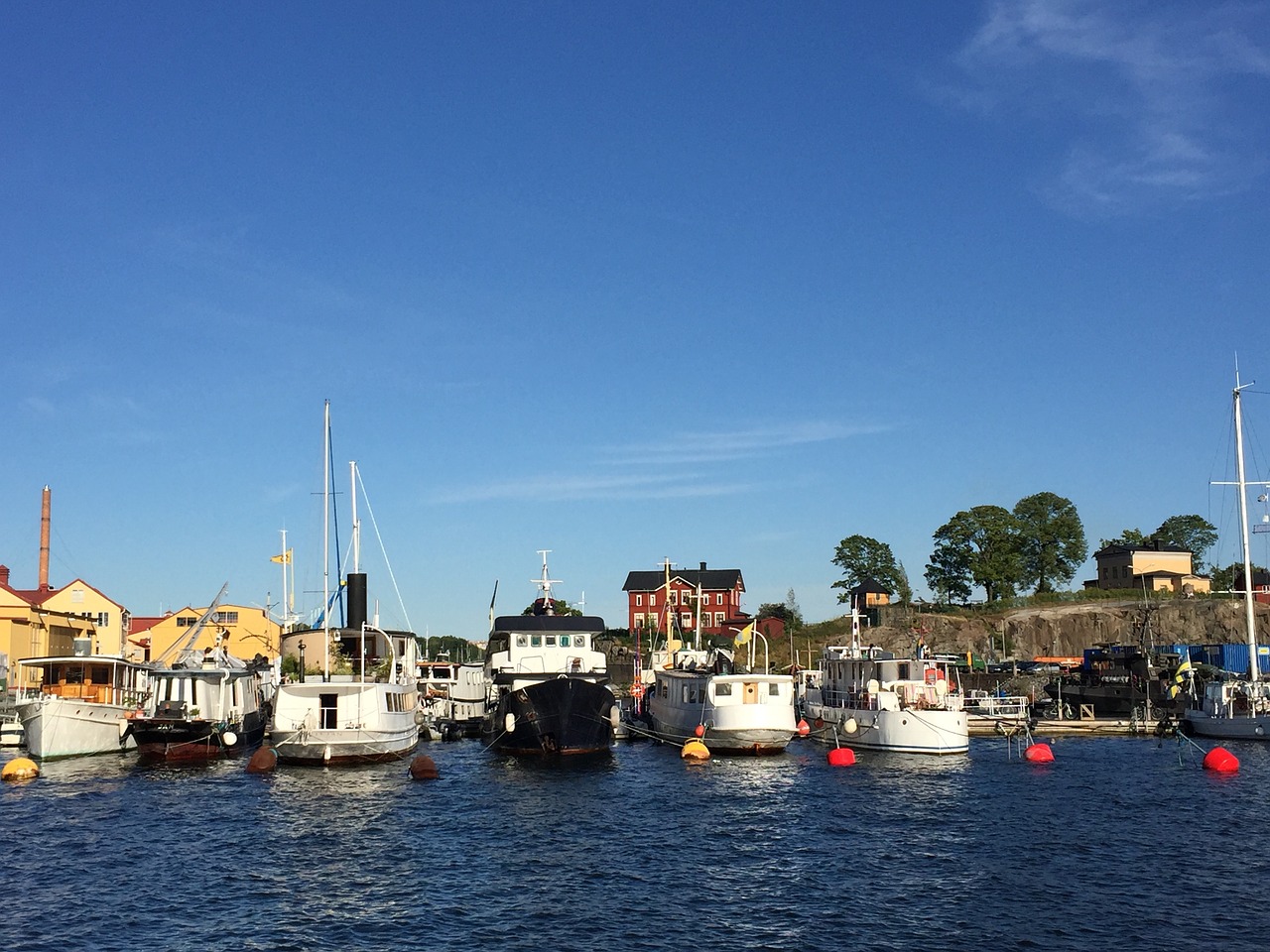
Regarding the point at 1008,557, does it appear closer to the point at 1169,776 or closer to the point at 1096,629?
the point at 1096,629

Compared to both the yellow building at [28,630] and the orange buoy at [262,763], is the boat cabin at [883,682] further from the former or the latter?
the yellow building at [28,630]

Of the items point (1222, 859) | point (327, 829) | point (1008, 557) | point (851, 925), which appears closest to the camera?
point (851, 925)

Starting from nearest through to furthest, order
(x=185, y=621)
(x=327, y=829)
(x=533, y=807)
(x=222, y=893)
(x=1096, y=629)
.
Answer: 1. (x=222, y=893)
2. (x=327, y=829)
3. (x=533, y=807)
4. (x=185, y=621)
5. (x=1096, y=629)

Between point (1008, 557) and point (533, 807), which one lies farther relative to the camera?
point (1008, 557)

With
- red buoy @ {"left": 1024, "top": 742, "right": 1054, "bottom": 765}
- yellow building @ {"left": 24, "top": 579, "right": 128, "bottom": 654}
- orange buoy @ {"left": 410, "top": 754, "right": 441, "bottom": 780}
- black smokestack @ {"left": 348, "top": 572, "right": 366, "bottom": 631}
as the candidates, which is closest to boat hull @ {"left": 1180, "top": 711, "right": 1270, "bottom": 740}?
red buoy @ {"left": 1024, "top": 742, "right": 1054, "bottom": 765}

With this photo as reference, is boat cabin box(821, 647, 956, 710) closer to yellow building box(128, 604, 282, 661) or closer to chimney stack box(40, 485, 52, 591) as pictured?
yellow building box(128, 604, 282, 661)

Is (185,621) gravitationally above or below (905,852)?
above

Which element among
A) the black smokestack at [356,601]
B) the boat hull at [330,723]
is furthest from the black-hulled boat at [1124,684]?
the boat hull at [330,723]

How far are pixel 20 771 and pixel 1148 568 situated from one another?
6116 inches

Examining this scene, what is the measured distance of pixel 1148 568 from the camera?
168625 mm

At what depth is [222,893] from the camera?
32562 millimetres

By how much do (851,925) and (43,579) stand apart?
385 ft

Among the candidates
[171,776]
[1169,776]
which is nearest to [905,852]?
[1169,776]

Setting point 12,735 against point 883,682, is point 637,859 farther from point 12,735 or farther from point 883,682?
point 12,735
